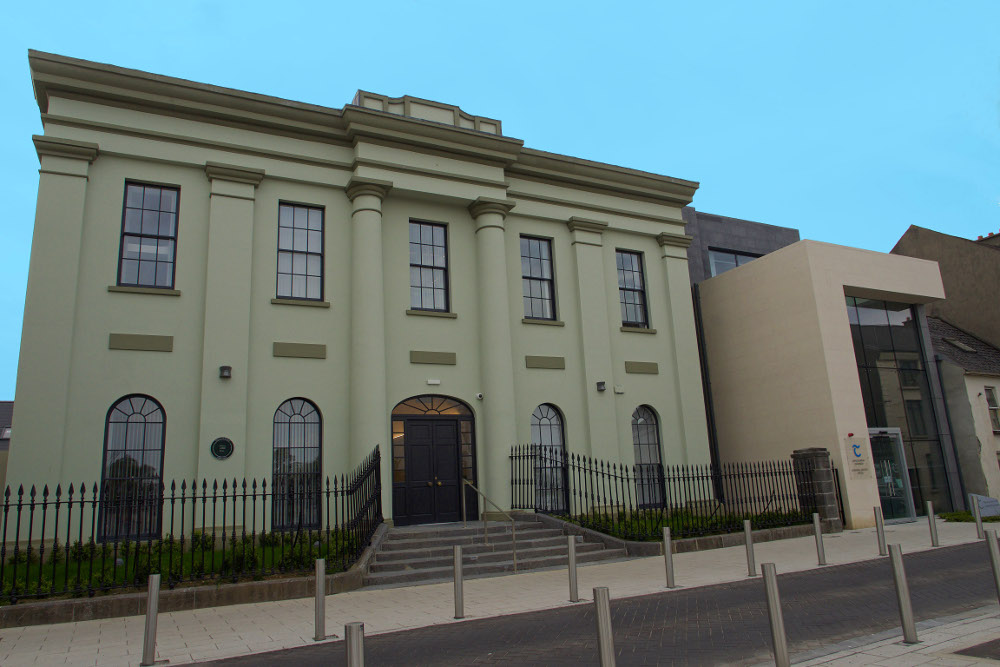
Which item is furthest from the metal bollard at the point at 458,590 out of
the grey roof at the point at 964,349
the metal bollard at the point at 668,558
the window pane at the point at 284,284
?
the grey roof at the point at 964,349

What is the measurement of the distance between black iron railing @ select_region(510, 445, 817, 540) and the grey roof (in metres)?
8.16

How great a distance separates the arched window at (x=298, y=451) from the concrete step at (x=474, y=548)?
2.88m

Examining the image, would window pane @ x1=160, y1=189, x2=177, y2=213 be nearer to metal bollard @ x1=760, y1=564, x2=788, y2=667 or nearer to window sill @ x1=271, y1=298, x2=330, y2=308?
window sill @ x1=271, y1=298, x2=330, y2=308

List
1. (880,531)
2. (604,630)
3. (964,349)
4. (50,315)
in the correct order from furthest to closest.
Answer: (964,349)
(50,315)
(880,531)
(604,630)

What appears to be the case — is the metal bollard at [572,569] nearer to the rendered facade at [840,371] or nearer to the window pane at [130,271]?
the window pane at [130,271]

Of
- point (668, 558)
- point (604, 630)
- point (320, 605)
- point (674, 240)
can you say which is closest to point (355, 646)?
point (604, 630)

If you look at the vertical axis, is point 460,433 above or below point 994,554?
above

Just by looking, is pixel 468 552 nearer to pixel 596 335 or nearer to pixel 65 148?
pixel 596 335

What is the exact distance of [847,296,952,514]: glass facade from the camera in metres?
20.0

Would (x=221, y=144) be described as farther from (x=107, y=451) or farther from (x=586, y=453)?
(x=586, y=453)

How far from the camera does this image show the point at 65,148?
1425 cm

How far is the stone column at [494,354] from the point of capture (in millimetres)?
16750

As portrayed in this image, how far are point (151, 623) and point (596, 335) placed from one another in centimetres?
1409

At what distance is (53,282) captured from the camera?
1374 cm
